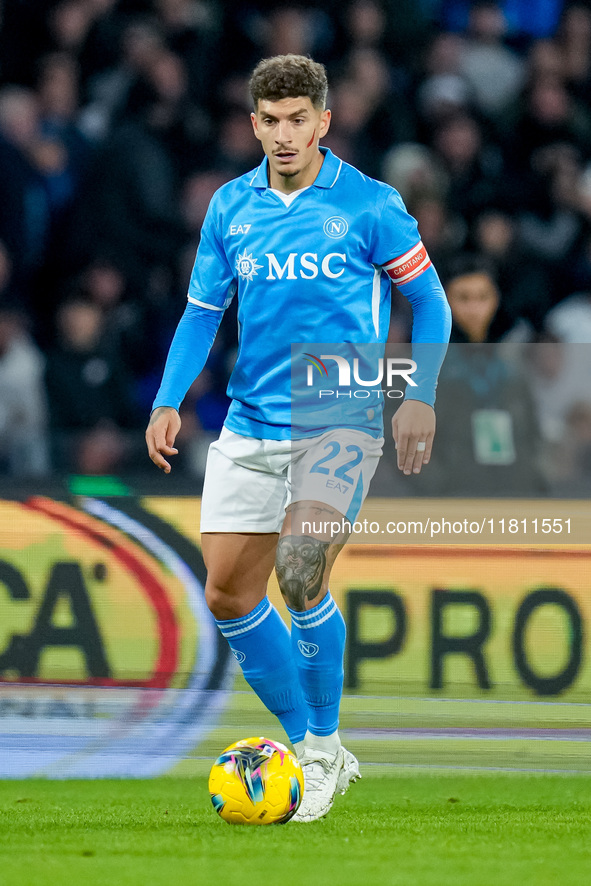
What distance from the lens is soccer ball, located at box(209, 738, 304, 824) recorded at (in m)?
3.38

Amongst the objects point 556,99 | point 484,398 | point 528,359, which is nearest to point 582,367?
point 528,359

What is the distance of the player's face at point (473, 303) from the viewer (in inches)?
206

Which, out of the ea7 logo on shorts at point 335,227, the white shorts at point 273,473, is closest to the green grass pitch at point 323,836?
the white shorts at point 273,473

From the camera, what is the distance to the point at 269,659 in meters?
3.81

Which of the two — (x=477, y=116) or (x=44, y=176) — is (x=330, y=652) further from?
(x=477, y=116)

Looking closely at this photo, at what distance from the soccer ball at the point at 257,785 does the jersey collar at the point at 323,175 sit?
1.57 meters

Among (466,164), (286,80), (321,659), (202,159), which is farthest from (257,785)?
(466,164)

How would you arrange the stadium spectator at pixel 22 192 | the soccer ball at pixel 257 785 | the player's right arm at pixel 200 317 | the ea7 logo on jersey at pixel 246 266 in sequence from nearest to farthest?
1. the soccer ball at pixel 257 785
2. the ea7 logo on jersey at pixel 246 266
3. the player's right arm at pixel 200 317
4. the stadium spectator at pixel 22 192

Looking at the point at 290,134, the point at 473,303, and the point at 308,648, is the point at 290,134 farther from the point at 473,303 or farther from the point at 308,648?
the point at 473,303

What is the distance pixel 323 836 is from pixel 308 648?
0.56 metres

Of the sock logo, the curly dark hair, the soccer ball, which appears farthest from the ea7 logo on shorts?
the soccer ball

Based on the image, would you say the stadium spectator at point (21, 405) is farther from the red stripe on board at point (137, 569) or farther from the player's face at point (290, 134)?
the player's face at point (290, 134)

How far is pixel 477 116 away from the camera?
7.16m

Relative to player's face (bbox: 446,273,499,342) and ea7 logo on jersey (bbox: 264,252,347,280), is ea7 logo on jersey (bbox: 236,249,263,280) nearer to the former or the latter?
ea7 logo on jersey (bbox: 264,252,347,280)
